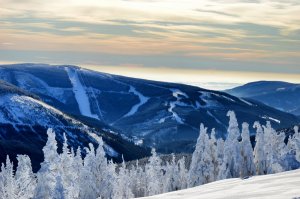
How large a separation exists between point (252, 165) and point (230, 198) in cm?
4710

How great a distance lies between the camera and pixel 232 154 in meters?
85.6

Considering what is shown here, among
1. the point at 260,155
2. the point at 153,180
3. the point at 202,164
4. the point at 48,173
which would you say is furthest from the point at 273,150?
the point at 48,173

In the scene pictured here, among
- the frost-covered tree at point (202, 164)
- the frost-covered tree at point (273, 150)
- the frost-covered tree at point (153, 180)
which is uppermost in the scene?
the frost-covered tree at point (273, 150)

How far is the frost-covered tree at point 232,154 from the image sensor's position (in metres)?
84.0

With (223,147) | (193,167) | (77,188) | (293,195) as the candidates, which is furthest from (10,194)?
(293,195)

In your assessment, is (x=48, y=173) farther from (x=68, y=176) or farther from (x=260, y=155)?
(x=260, y=155)

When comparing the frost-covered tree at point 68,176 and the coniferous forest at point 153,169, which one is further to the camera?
the frost-covered tree at point 68,176

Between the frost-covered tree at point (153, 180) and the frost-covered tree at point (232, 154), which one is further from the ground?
the frost-covered tree at point (232, 154)

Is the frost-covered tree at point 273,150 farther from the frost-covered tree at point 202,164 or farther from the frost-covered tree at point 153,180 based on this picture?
the frost-covered tree at point 153,180

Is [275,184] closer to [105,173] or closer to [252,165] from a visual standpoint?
[105,173]

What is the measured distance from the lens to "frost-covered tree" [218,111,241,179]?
276 feet

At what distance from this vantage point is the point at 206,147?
8988 centimetres

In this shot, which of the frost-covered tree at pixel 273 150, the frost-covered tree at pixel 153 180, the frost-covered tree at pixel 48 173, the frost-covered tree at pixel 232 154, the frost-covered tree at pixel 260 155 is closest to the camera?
the frost-covered tree at pixel 48 173

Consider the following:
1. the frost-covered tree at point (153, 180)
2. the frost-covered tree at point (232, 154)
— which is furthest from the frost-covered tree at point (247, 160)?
the frost-covered tree at point (153, 180)
